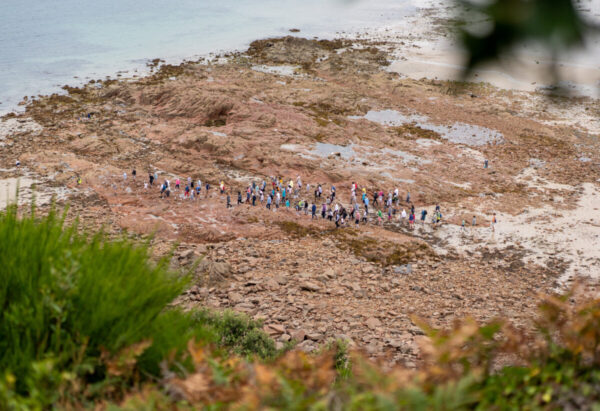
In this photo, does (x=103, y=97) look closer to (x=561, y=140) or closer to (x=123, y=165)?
(x=123, y=165)

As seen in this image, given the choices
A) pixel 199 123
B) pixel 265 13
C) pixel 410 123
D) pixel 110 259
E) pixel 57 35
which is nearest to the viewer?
pixel 110 259

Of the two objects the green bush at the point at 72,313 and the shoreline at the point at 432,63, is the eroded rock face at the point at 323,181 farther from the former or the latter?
the green bush at the point at 72,313

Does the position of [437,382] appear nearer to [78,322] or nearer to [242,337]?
[78,322]

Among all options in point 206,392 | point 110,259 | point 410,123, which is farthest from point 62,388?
point 410,123

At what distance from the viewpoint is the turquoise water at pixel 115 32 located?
41.5 m

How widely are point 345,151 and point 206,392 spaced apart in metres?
24.8

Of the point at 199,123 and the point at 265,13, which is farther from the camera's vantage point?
the point at 265,13

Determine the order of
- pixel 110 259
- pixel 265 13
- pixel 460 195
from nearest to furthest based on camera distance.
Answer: pixel 110 259, pixel 460 195, pixel 265 13

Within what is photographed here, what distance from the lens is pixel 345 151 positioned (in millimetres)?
26766

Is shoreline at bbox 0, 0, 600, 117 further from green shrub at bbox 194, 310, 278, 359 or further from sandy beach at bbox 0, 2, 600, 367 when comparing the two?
green shrub at bbox 194, 310, 278, 359

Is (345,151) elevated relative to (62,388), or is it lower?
lower

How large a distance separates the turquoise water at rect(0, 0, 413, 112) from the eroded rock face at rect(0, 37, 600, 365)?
20.2 ft

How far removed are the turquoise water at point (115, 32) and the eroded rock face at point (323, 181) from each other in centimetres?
616

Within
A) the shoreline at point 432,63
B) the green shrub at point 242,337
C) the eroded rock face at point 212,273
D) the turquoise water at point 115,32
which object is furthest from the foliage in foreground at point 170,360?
the turquoise water at point 115,32
